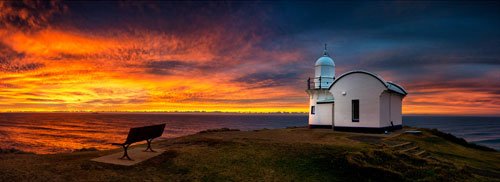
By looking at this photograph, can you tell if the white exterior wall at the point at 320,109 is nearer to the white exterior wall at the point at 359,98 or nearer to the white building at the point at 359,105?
the white building at the point at 359,105

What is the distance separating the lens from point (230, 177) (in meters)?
9.69

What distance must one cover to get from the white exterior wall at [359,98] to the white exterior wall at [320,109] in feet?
7.35

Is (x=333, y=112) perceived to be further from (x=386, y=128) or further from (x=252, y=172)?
(x=252, y=172)

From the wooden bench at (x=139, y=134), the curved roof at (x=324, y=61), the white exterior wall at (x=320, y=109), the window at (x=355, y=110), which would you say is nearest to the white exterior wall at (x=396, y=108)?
the window at (x=355, y=110)

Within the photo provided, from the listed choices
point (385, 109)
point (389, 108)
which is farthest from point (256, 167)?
point (389, 108)

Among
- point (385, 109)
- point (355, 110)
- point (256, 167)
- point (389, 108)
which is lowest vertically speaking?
point (256, 167)

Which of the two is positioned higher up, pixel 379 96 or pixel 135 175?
pixel 379 96

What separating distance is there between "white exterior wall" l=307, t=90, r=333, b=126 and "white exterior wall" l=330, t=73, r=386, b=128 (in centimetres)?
224

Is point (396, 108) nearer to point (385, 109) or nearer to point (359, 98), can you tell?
point (385, 109)

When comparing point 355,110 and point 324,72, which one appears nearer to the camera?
point 355,110

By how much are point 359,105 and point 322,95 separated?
545 centimetres

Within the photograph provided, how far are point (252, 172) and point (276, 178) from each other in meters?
0.89

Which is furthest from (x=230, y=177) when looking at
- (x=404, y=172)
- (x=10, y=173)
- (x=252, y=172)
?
(x=10, y=173)

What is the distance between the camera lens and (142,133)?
40.8ft
